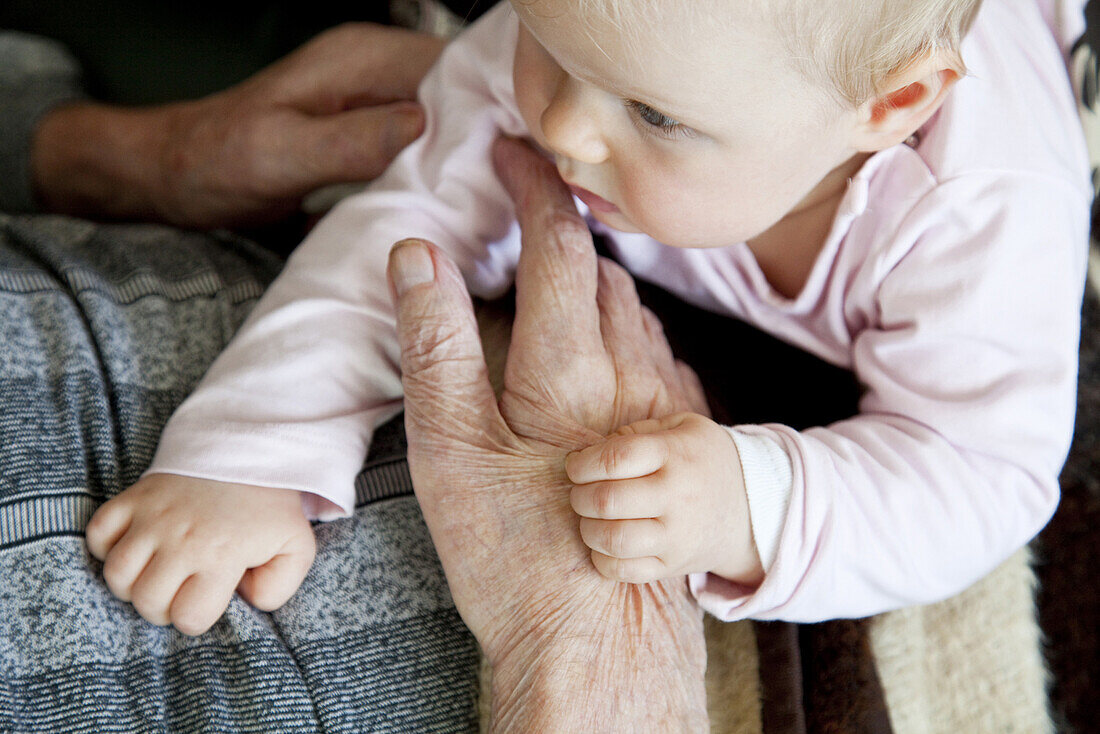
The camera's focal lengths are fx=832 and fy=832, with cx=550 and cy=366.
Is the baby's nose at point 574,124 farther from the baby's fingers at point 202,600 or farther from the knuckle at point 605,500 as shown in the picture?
the baby's fingers at point 202,600

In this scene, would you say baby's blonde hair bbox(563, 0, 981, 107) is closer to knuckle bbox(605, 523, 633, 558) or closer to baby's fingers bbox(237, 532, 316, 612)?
knuckle bbox(605, 523, 633, 558)

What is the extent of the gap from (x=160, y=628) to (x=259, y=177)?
2.18 ft

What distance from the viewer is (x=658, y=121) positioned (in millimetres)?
684

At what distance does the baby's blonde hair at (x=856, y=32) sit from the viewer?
23.5 inches

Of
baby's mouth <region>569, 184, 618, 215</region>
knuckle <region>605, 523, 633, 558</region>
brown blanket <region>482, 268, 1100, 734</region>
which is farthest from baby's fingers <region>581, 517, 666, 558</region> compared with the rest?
baby's mouth <region>569, 184, 618, 215</region>

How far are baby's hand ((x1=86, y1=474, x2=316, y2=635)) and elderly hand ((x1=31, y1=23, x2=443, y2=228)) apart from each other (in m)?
0.51

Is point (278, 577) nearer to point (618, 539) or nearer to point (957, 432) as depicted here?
point (618, 539)

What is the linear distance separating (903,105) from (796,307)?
250mm

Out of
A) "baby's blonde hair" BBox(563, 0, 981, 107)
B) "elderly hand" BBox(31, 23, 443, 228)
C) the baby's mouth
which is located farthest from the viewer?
"elderly hand" BBox(31, 23, 443, 228)

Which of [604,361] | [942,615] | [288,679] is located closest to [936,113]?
[604,361]

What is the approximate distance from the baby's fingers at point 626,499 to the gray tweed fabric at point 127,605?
0.20 meters

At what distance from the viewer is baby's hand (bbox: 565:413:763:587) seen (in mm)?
655

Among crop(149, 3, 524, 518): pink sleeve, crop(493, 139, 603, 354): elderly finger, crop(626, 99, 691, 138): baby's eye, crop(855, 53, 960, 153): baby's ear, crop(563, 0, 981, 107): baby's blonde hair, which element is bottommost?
crop(149, 3, 524, 518): pink sleeve

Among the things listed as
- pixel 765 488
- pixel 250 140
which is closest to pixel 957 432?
pixel 765 488
